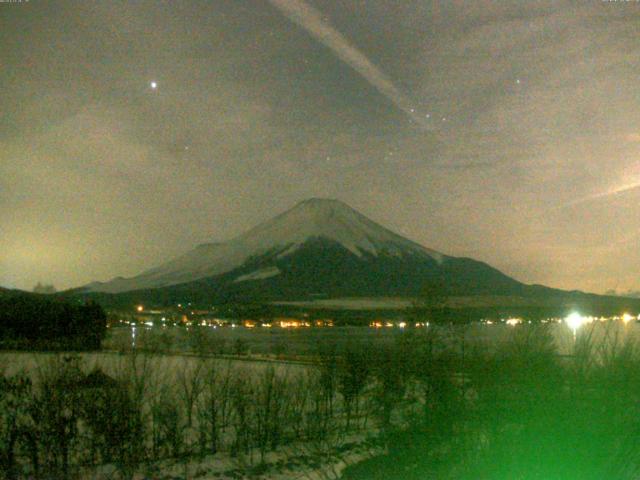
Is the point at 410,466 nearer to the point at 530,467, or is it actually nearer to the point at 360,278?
the point at 530,467

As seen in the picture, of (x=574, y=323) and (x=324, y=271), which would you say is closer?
(x=574, y=323)

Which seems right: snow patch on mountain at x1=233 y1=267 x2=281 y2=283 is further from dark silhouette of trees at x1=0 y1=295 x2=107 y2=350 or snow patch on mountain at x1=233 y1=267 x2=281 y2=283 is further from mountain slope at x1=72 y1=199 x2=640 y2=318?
dark silhouette of trees at x1=0 y1=295 x2=107 y2=350

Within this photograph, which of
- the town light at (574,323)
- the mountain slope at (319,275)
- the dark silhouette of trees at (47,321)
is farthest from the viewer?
the mountain slope at (319,275)

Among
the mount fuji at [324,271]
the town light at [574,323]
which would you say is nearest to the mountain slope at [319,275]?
the mount fuji at [324,271]

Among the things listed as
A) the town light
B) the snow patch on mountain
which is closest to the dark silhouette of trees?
the town light

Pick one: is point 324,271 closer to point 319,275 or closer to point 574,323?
point 319,275

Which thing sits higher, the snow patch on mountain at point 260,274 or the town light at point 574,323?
the snow patch on mountain at point 260,274

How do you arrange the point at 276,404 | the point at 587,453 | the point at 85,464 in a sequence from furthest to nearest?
the point at 276,404
the point at 85,464
the point at 587,453

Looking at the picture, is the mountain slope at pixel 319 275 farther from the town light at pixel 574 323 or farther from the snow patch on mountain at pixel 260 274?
the town light at pixel 574 323

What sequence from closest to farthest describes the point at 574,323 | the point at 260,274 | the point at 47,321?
the point at 574,323 → the point at 47,321 → the point at 260,274

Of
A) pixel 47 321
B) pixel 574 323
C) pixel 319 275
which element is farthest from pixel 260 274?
pixel 574 323

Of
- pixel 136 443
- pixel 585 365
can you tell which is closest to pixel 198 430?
pixel 136 443
